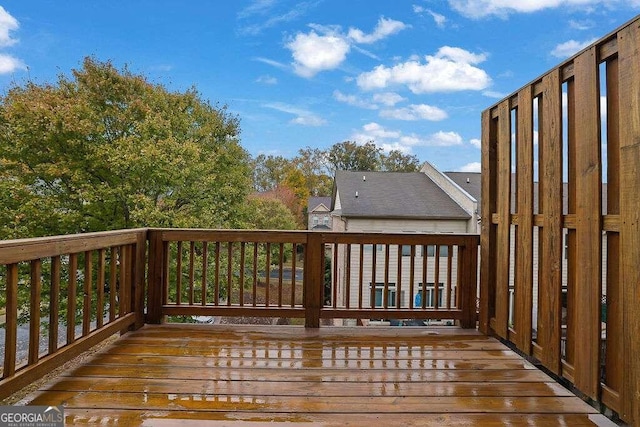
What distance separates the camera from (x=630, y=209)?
1690 mm

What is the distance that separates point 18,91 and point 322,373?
11.0 m

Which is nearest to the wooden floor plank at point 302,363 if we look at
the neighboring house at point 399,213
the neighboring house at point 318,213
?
the neighboring house at point 399,213

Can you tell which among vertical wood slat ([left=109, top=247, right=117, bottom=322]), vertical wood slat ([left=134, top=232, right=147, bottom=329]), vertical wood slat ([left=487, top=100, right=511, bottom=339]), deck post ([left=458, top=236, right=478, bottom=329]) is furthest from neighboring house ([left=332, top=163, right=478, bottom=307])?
vertical wood slat ([left=109, top=247, right=117, bottom=322])

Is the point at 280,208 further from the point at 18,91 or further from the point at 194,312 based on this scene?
the point at 194,312

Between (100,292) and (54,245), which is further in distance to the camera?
(100,292)

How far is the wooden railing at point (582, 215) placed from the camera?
170cm

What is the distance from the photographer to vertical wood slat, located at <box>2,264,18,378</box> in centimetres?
187

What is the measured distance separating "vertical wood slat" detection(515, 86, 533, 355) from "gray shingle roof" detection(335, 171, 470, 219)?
8116 millimetres

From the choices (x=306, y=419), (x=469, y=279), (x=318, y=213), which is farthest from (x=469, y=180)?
(x=306, y=419)

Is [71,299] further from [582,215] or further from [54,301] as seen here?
[582,215]

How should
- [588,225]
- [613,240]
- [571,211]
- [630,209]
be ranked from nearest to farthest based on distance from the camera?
1. [630,209]
2. [613,240]
3. [588,225]
4. [571,211]

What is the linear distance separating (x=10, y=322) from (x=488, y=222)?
313 cm

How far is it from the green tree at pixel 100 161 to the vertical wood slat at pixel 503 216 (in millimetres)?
7097

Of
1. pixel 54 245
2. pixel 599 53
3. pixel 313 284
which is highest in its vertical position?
pixel 599 53
